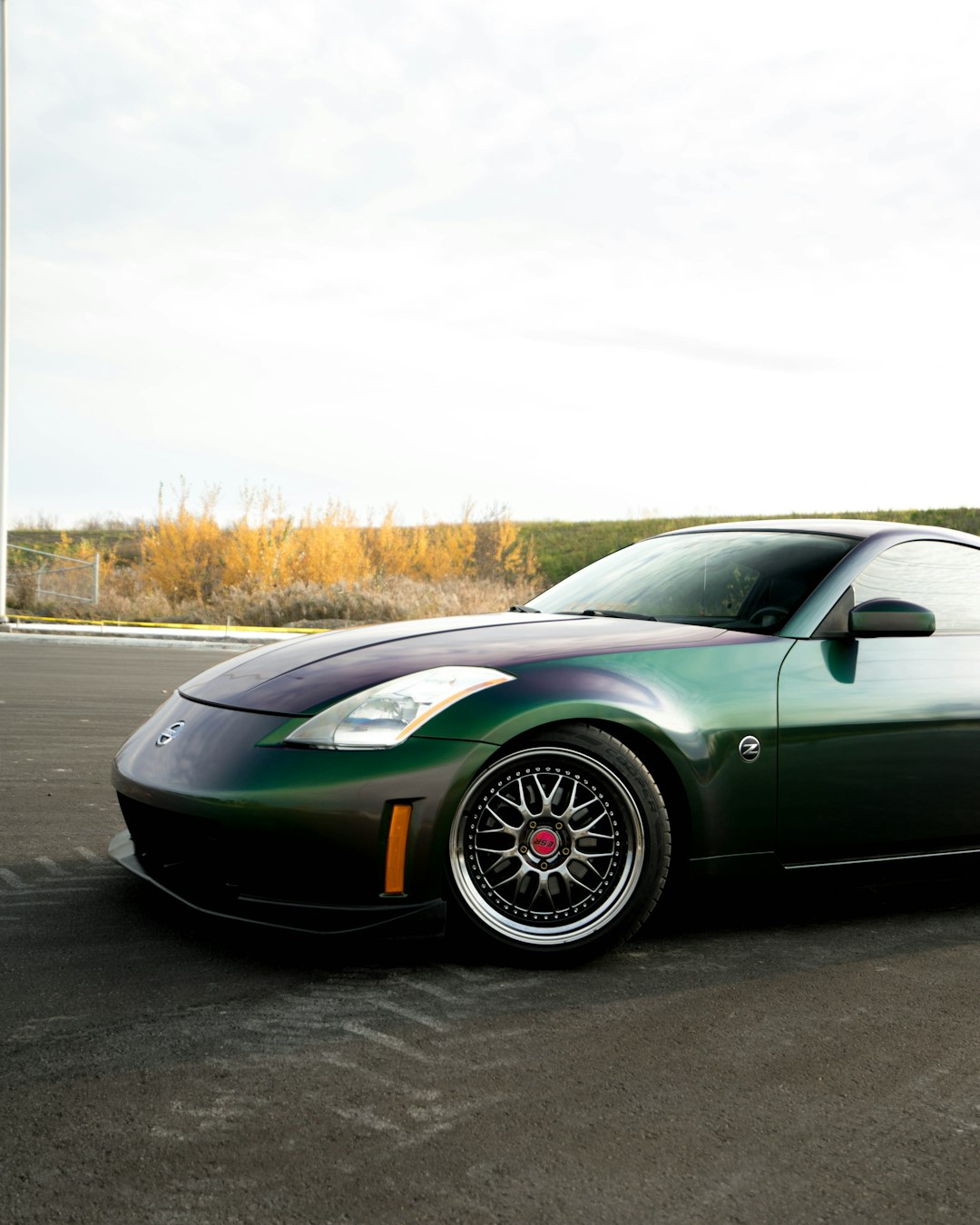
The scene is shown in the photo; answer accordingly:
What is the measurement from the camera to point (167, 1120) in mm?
2588

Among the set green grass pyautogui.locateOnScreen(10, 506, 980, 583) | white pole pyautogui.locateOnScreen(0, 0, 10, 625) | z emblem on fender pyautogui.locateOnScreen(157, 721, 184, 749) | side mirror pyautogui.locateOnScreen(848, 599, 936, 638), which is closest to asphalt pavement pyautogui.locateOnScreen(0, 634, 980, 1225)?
z emblem on fender pyautogui.locateOnScreen(157, 721, 184, 749)

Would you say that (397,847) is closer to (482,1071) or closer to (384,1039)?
(384,1039)

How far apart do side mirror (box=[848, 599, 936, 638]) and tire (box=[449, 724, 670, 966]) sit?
0.95 meters

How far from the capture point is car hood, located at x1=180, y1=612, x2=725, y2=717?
379 centimetres

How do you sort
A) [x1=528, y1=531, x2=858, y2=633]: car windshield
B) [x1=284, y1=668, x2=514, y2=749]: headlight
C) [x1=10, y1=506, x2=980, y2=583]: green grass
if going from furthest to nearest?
1. [x1=10, y1=506, x2=980, y2=583]: green grass
2. [x1=528, y1=531, x2=858, y2=633]: car windshield
3. [x1=284, y1=668, x2=514, y2=749]: headlight

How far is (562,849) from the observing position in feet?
12.1

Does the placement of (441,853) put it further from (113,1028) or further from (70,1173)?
(70,1173)

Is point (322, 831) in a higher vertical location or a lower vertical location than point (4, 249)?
lower

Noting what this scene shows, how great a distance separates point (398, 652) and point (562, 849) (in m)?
0.85

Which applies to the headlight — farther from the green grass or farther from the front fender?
the green grass

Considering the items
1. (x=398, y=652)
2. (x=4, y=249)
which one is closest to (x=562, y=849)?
(x=398, y=652)

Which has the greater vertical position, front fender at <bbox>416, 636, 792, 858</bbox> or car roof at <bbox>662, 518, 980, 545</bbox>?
car roof at <bbox>662, 518, 980, 545</bbox>

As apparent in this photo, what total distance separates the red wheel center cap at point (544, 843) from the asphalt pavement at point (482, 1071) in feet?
1.20

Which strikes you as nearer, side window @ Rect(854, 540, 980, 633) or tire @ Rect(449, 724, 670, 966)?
tire @ Rect(449, 724, 670, 966)
